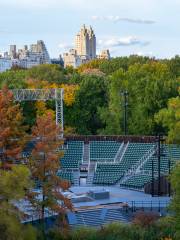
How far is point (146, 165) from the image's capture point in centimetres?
4444

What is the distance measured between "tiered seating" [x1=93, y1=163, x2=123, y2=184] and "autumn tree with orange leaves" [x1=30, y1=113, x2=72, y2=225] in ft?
37.1

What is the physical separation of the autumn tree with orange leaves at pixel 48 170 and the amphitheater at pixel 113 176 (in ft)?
8.35

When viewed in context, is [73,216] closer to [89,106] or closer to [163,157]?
[163,157]

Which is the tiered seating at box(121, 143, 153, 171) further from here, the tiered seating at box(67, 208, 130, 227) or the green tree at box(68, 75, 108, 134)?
the green tree at box(68, 75, 108, 134)

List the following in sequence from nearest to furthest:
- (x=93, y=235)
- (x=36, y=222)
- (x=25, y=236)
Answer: (x=25, y=236) < (x=93, y=235) < (x=36, y=222)

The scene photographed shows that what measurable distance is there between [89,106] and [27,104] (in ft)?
22.2

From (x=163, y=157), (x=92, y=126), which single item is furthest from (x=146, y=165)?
(x=92, y=126)

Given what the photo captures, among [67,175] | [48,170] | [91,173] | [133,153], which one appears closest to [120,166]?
[133,153]

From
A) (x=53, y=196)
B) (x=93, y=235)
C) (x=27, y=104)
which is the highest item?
(x=27, y=104)

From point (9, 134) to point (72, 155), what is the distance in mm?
13124

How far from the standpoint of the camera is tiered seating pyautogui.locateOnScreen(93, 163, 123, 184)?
4369cm

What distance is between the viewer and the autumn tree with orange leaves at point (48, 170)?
30.6 metres

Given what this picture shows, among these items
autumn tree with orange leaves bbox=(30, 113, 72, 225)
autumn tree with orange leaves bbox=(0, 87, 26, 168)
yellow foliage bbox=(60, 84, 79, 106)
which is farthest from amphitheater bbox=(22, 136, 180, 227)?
yellow foliage bbox=(60, 84, 79, 106)

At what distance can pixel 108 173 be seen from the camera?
1752 inches
